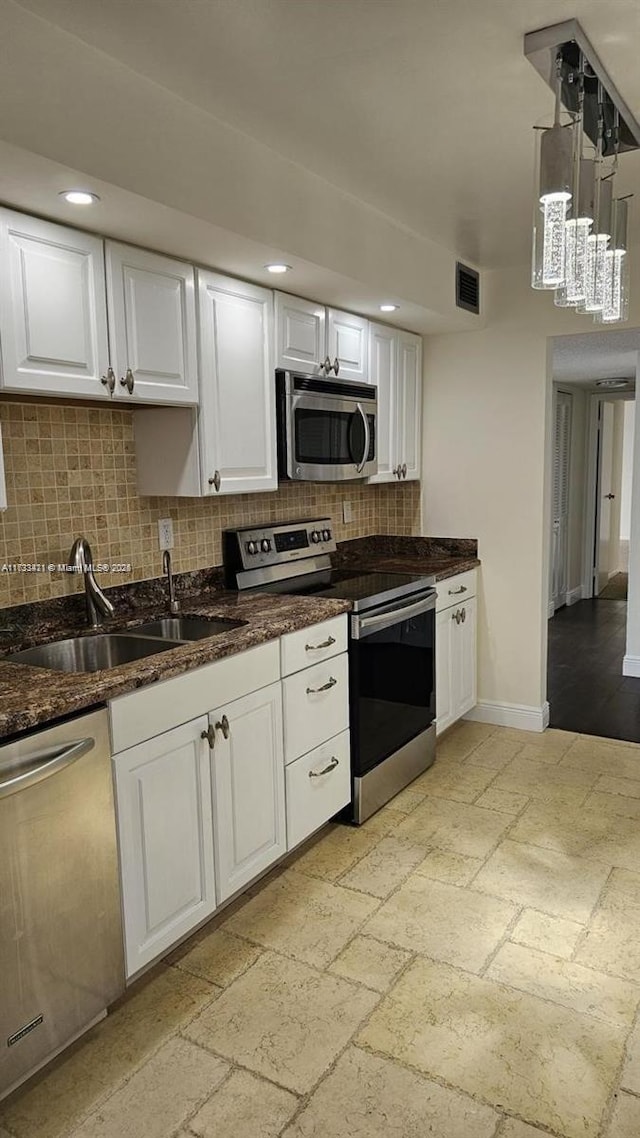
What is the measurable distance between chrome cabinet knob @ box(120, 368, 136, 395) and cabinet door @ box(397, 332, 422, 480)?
76.5 inches

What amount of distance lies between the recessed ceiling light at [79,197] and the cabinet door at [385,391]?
1.87m

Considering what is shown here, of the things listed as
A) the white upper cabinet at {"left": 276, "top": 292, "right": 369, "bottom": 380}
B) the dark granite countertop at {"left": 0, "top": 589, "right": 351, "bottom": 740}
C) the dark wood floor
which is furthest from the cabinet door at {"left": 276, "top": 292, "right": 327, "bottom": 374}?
the dark wood floor

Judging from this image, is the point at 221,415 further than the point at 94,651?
Yes

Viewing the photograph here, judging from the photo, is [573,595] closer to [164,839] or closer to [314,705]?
[314,705]

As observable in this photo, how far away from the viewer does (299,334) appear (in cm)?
310

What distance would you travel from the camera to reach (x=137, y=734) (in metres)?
1.97

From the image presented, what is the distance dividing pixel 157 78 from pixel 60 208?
16.2 inches

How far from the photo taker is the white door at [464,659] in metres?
3.89

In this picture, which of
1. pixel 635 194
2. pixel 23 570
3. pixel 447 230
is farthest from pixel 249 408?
pixel 635 194

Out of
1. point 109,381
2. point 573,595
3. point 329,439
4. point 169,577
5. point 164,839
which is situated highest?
point 109,381

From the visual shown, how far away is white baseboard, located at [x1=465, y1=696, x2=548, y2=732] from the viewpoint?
409 cm

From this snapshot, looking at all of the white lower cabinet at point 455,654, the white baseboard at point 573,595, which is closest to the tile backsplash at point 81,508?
the white lower cabinet at point 455,654

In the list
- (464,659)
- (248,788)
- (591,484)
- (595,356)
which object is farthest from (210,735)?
(591,484)

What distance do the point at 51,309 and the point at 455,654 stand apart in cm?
257
